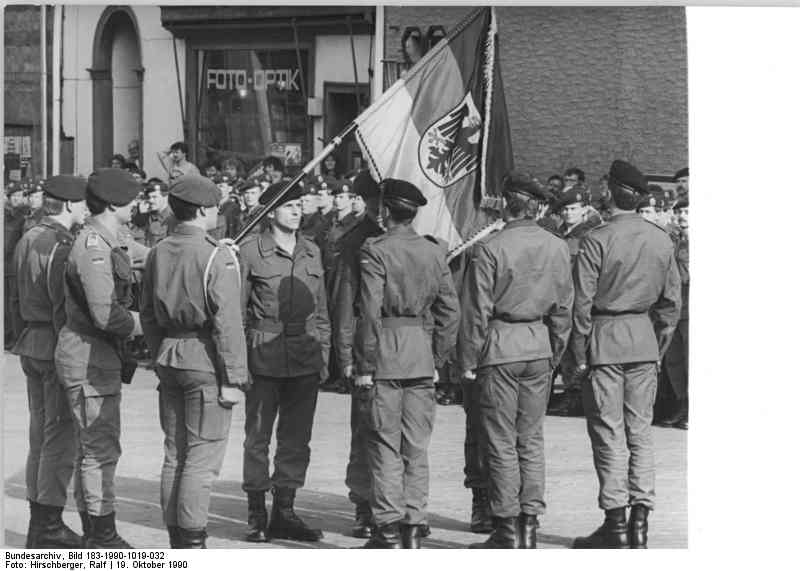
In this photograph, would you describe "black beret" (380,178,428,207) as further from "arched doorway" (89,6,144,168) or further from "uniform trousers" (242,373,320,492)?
"arched doorway" (89,6,144,168)

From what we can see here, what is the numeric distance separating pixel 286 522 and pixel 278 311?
1.17m

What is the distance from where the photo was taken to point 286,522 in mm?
8953

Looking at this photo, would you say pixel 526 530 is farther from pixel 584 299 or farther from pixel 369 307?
pixel 369 307

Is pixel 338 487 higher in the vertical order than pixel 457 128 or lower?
lower

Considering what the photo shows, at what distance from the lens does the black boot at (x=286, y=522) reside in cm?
888

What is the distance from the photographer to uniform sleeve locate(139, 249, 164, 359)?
812 cm

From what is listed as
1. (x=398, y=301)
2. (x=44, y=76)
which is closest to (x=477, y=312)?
(x=398, y=301)

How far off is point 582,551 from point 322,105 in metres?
10.5

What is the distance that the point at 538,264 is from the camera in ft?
28.3

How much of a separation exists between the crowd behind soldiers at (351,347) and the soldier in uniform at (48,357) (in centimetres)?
1

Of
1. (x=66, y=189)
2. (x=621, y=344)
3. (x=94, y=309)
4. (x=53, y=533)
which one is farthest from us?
(x=621, y=344)

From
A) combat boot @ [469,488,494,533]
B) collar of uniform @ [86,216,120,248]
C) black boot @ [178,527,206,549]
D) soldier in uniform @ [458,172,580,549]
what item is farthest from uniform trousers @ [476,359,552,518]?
collar of uniform @ [86,216,120,248]

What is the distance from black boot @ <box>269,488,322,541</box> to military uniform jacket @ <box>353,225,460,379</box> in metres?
1.01

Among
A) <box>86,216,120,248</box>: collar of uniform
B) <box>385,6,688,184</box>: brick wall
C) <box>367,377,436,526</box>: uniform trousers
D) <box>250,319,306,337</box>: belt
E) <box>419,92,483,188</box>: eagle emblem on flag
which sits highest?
<box>385,6,688,184</box>: brick wall
